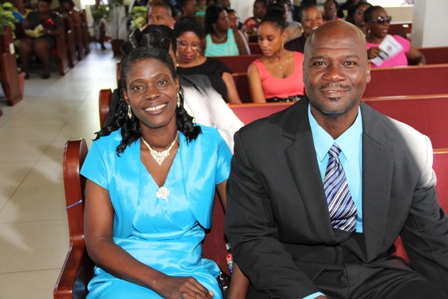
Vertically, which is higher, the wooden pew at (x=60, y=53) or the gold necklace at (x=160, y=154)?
the gold necklace at (x=160, y=154)

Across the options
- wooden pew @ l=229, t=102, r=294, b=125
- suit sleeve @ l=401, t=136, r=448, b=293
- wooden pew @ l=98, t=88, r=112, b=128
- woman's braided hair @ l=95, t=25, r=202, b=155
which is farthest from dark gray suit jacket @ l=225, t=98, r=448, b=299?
wooden pew @ l=98, t=88, r=112, b=128

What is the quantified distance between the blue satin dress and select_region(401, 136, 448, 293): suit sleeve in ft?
2.32

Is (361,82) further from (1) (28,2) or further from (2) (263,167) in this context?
(1) (28,2)

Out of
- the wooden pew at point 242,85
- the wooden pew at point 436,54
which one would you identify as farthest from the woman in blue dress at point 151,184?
the wooden pew at point 436,54

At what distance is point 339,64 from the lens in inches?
73.2

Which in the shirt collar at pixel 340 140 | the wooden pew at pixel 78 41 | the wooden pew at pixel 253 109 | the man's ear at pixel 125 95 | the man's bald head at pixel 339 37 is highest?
the man's bald head at pixel 339 37

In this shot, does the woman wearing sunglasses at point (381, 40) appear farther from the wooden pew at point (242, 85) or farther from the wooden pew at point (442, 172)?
the wooden pew at point (442, 172)

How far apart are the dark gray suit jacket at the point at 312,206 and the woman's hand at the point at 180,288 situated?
0.52 feet

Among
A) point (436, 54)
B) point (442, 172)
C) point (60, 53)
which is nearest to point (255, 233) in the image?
point (442, 172)

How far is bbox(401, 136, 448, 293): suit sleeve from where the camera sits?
Answer: 1.85 meters

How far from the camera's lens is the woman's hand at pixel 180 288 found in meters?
1.85

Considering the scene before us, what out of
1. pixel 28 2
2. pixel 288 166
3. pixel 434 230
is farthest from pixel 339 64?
pixel 28 2

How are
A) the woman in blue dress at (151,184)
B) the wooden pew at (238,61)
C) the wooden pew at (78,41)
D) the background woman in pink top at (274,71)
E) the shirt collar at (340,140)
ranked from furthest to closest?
the wooden pew at (78,41)
the wooden pew at (238,61)
the background woman in pink top at (274,71)
the woman in blue dress at (151,184)
the shirt collar at (340,140)

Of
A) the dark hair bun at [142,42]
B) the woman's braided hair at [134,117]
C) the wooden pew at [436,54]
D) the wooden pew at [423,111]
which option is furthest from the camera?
the wooden pew at [436,54]
